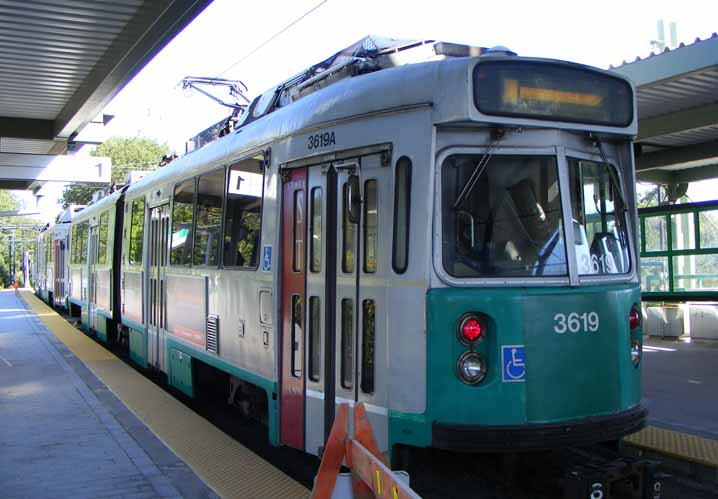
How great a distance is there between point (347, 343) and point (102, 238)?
11.1 m

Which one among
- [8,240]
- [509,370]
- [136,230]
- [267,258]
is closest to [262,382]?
[267,258]

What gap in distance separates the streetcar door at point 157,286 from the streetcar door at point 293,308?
13.1 ft

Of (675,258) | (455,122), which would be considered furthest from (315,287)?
(675,258)

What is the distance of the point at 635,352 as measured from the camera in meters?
5.18

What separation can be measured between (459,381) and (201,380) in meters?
4.52

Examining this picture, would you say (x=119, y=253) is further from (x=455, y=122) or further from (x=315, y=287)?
(x=455, y=122)

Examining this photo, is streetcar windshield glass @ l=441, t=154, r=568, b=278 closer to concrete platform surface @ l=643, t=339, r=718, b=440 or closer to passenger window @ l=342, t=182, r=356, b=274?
passenger window @ l=342, t=182, r=356, b=274

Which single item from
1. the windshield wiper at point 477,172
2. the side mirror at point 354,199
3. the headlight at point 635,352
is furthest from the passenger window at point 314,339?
the headlight at point 635,352

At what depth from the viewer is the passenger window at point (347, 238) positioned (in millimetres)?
5191

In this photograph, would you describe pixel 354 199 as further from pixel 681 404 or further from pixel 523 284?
pixel 681 404

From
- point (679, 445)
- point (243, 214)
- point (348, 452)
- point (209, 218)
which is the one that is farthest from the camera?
point (209, 218)

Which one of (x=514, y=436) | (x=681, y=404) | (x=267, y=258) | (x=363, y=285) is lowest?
(x=681, y=404)

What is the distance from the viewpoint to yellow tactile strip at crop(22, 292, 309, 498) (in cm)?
514

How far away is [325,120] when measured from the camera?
17.9 ft
